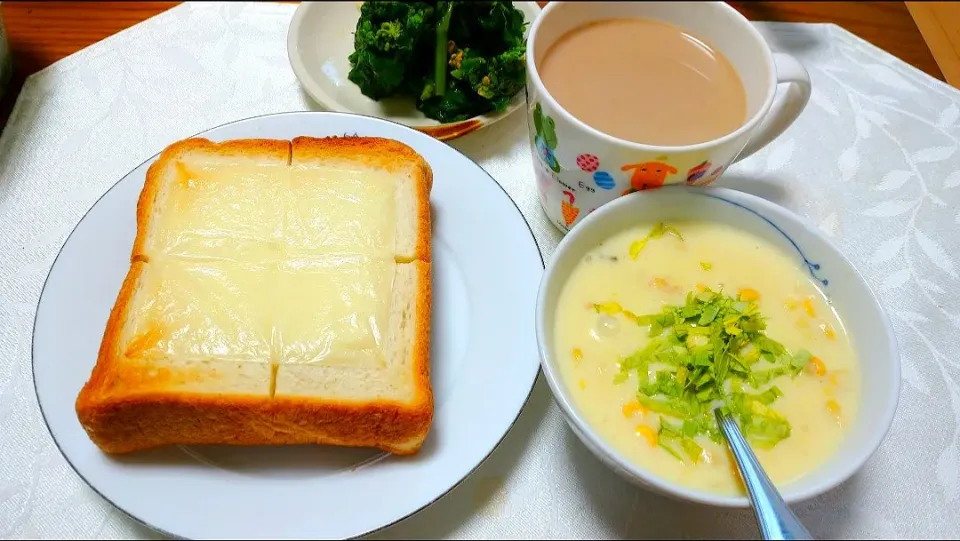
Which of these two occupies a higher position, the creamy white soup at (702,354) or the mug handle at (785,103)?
the mug handle at (785,103)

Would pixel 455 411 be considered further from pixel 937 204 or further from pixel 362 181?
pixel 937 204

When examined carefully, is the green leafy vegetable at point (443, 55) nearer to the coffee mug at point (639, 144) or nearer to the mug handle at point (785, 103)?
the coffee mug at point (639, 144)

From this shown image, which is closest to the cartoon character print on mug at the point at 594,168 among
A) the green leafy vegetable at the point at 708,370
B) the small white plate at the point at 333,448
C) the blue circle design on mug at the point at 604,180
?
the blue circle design on mug at the point at 604,180

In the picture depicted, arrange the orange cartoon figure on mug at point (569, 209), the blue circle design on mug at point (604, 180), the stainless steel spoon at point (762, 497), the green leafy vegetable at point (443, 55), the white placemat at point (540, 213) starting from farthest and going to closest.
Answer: the green leafy vegetable at point (443, 55), the orange cartoon figure on mug at point (569, 209), the blue circle design on mug at point (604, 180), the white placemat at point (540, 213), the stainless steel spoon at point (762, 497)

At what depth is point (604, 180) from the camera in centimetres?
129

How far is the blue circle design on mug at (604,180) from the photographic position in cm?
128

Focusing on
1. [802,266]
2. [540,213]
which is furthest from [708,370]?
[540,213]

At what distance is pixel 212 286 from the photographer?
119 cm

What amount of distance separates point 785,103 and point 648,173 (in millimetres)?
364

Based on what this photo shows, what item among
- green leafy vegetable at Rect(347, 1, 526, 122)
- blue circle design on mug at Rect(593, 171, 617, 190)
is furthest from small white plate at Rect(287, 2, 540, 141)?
blue circle design on mug at Rect(593, 171, 617, 190)

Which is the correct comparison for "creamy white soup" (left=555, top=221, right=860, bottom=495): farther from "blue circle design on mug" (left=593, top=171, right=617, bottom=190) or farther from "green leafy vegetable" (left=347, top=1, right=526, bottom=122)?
"green leafy vegetable" (left=347, top=1, right=526, bottom=122)

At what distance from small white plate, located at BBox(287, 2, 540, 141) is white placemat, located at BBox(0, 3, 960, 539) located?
0.09 metres

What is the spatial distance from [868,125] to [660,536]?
1.28 metres

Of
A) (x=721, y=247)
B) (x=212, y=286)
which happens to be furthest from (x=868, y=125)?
(x=212, y=286)
